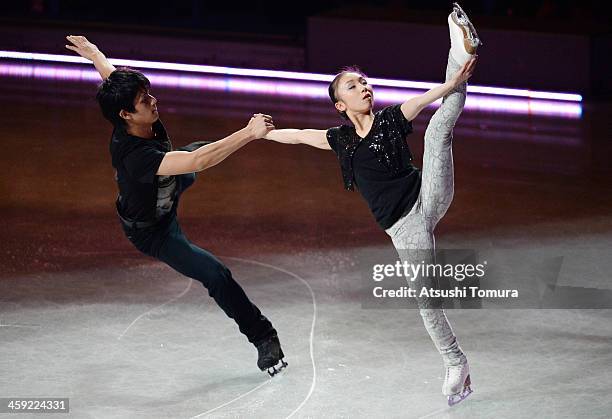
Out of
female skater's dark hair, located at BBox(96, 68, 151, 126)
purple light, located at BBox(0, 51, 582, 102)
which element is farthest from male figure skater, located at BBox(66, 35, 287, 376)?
purple light, located at BBox(0, 51, 582, 102)

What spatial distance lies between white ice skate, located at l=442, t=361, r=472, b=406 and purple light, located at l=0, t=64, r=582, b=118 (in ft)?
20.1

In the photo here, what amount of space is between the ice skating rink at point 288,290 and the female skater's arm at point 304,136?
1023mm

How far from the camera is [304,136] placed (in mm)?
4625

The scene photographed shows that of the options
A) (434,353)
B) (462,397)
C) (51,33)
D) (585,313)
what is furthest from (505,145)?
(51,33)

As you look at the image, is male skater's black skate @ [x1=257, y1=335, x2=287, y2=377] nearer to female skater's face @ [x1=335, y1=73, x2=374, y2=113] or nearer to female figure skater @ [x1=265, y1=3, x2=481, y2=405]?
female figure skater @ [x1=265, y1=3, x2=481, y2=405]

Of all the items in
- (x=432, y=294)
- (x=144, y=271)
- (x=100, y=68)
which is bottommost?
(x=144, y=271)

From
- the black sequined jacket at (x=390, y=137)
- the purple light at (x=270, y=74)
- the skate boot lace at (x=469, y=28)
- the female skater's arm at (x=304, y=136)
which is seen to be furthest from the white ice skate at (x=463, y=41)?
→ the purple light at (x=270, y=74)

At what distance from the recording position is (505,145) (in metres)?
9.13

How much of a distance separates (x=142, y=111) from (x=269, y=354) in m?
1.19

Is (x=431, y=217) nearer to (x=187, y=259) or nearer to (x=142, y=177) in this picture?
(x=187, y=259)

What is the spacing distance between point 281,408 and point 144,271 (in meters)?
1.97

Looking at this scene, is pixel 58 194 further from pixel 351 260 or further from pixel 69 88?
pixel 69 88

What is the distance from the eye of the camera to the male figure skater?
14.3 ft

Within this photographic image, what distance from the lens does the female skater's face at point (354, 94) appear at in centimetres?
438
